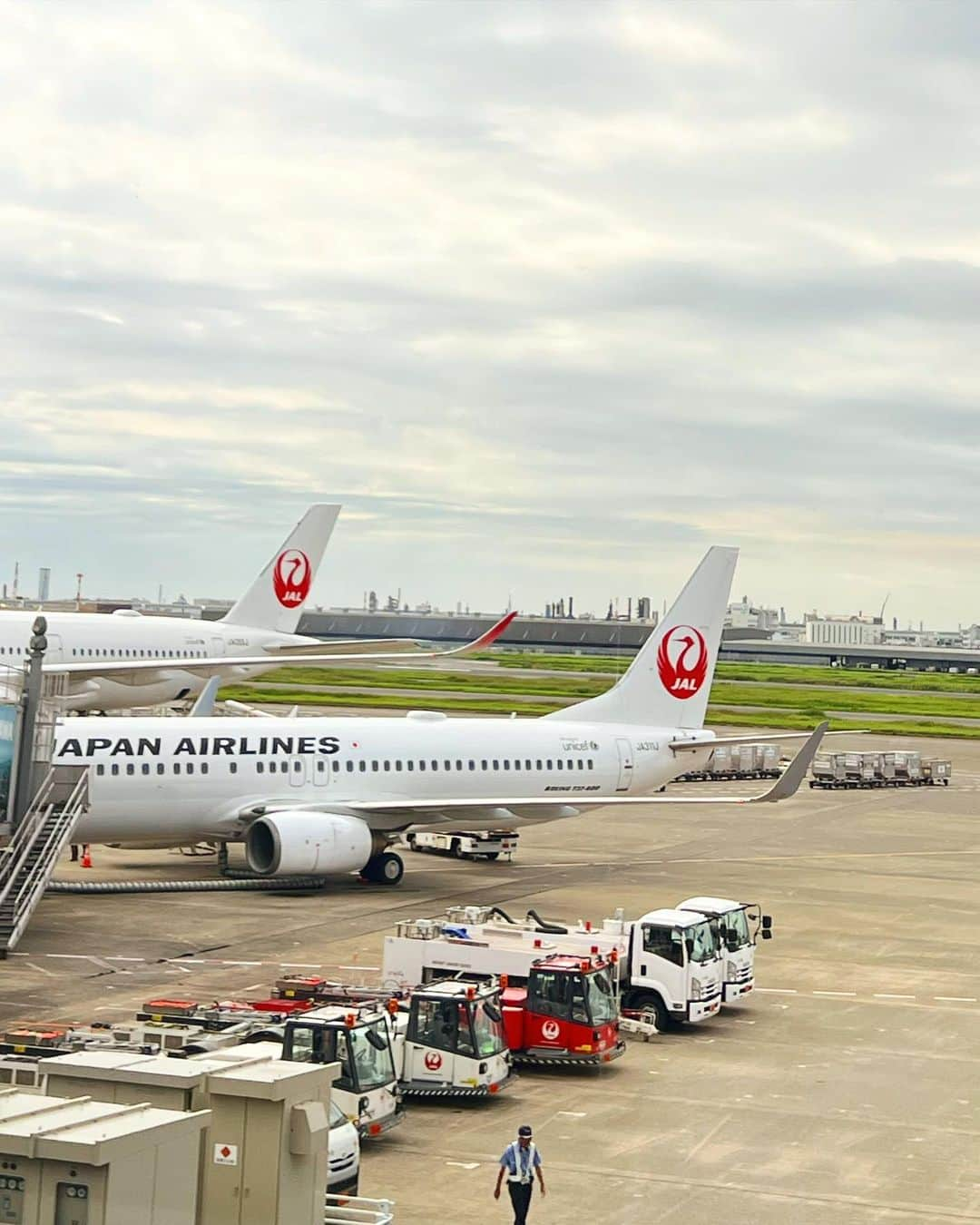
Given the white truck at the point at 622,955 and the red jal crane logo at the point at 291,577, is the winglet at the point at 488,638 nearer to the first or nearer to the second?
the white truck at the point at 622,955

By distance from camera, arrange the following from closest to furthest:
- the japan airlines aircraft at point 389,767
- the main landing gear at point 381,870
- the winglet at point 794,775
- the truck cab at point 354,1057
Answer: the truck cab at point 354,1057, the japan airlines aircraft at point 389,767, the winglet at point 794,775, the main landing gear at point 381,870

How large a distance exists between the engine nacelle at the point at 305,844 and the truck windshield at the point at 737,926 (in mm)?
13512

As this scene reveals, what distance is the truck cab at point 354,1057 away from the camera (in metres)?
21.5

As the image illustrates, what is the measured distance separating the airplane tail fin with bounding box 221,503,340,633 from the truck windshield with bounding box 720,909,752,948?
4863 cm

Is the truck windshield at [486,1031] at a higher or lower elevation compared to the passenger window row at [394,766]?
lower

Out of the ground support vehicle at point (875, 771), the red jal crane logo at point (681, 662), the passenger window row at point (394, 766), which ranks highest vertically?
the red jal crane logo at point (681, 662)

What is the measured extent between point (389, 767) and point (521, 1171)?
26579 mm

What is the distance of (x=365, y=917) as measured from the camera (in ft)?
127

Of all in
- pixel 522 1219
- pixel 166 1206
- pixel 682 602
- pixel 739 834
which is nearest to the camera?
pixel 166 1206

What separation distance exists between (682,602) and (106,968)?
23591mm

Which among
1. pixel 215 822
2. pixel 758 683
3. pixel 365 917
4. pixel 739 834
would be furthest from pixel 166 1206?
pixel 758 683

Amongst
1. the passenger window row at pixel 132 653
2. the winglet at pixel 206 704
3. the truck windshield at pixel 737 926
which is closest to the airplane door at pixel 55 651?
the passenger window row at pixel 132 653

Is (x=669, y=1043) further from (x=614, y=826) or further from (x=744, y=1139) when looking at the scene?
(x=614, y=826)

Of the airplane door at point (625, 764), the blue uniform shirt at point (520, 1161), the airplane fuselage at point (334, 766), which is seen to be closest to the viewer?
the blue uniform shirt at point (520, 1161)
